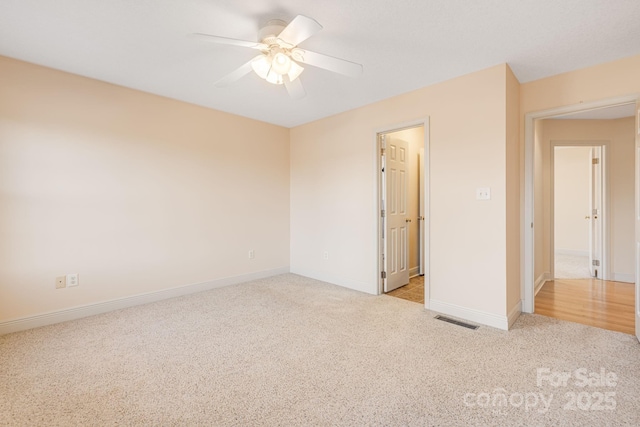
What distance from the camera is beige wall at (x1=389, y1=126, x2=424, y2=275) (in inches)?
178

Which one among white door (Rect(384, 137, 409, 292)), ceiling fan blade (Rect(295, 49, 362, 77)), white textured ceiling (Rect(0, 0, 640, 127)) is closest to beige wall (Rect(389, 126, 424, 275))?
white door (Rect(384, 137, 409, 292))

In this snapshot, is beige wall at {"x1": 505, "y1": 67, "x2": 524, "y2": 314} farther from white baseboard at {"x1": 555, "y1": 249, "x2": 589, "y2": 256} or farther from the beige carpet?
white baseboard at {"x1": 555, "y1": 249, "x2": 589, "y2": 256}

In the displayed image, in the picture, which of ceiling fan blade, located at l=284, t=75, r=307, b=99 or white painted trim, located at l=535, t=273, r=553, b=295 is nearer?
ceiling fan blade, located at l=284, t=75, r=307, b=99

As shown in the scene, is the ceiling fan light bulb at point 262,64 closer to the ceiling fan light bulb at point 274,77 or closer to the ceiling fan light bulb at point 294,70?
the ceiling fan light bulb at point 274,77

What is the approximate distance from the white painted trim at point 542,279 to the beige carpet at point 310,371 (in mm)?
1210

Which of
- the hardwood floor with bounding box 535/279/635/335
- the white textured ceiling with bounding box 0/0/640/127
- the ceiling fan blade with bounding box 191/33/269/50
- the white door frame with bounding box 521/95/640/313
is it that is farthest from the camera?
the white door frame with bounding box 521/95/640/313

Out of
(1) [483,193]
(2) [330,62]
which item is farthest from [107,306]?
(1) [483,193]

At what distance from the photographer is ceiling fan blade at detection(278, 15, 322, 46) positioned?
1625 mm

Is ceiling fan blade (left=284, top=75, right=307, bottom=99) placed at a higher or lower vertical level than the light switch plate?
higher

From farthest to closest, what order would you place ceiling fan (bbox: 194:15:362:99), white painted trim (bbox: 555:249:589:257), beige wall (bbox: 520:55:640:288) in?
1. white painted trim (bbox: 555:249:589:257)
2. beige wall (bbox: 520:55:640:288)
3. ceiling fan (bbox: 194:15:362:99)

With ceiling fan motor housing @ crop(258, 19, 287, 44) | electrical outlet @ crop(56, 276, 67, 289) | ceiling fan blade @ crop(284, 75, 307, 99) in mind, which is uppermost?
ceiling fan motor housing @ crop(258, 19, 287, 44)

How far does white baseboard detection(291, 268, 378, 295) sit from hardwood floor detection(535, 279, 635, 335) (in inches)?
71.5

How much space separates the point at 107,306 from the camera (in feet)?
10.3

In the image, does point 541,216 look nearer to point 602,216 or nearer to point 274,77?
point 602,216
